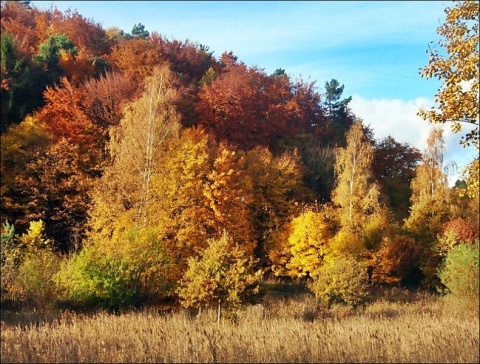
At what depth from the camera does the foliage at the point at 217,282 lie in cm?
1791

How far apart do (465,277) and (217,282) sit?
9450 millimetres

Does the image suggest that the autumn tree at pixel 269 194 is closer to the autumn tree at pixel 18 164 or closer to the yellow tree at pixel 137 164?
the yellow tree at pixel 137 164

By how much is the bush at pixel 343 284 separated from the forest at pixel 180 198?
8cm

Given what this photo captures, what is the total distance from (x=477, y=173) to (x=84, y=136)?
2904 cm

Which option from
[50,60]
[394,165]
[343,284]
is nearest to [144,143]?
[343,284]

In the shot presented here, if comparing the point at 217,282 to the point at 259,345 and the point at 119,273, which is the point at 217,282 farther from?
the point at 259,345

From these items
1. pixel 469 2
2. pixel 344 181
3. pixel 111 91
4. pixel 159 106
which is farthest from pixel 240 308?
pixel 111 91

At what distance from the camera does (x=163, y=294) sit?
20.1 metres

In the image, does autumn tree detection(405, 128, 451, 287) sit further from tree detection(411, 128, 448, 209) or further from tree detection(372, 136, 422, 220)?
tree detection(372, 136, 422, 220)

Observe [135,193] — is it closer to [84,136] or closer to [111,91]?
[84,136]

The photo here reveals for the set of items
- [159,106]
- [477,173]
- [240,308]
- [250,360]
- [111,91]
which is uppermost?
[111,91]

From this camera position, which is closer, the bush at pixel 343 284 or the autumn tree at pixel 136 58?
the bush at pixel 343 284

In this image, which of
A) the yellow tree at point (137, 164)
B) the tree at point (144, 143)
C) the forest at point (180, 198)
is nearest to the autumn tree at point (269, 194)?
the forest at point (180, 198)

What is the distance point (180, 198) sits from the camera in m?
28.5
